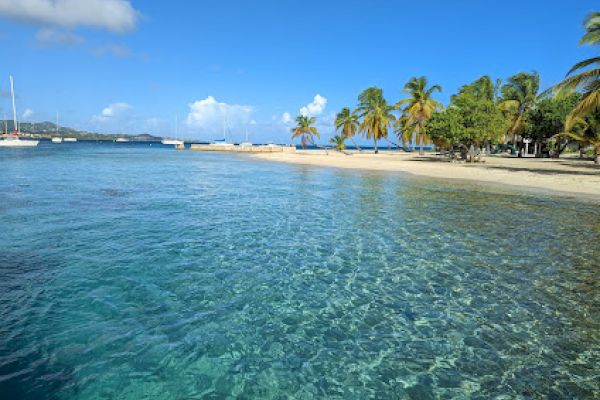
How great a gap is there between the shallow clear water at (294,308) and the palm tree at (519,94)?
51.7 metres

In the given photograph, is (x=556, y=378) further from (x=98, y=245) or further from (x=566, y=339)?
(x=98, y=245)

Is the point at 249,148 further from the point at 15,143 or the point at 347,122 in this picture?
the point at 15,143

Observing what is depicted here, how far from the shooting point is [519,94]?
59.2 metres

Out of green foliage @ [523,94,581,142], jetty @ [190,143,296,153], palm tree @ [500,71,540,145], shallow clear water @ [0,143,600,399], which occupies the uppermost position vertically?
palm tree @ [500,71,540,145]

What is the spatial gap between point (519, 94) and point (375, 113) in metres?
23.3

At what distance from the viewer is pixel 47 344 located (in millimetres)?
5113

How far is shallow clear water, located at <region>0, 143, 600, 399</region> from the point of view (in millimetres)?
4547

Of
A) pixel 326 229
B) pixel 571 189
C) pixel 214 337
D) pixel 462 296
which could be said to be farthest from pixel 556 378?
pixel 571 189

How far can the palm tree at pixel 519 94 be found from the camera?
189 ft

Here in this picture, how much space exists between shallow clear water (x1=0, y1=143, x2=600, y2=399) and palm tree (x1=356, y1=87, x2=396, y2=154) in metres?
55.9

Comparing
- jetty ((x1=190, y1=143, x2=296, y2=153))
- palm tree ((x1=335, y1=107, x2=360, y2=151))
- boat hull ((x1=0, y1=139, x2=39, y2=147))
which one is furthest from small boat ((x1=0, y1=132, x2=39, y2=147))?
palm tree ((x1=335, y1=107, x2=360, y2=151))

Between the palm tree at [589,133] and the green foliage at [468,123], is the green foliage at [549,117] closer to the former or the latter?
the palm tree at [589,133]

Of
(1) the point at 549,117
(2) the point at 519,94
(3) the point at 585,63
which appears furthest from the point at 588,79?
(2) the point at 519,94

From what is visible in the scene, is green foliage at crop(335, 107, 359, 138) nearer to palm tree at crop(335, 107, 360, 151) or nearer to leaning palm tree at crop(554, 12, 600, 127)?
palm tree at crop(335, 107, 360, 151)
